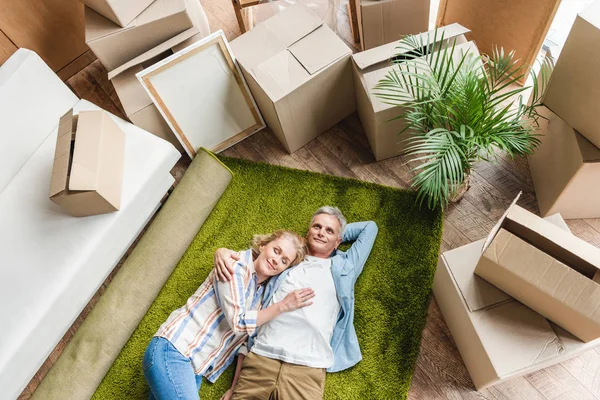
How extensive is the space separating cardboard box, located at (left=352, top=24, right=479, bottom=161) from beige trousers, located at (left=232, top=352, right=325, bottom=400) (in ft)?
3.35

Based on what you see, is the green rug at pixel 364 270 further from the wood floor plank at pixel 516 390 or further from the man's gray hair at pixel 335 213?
the wood floor plank at pixel 516 390

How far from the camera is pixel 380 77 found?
6.27 ft

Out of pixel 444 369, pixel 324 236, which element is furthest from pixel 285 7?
pixel 444 369

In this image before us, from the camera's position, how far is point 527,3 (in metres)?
1.93

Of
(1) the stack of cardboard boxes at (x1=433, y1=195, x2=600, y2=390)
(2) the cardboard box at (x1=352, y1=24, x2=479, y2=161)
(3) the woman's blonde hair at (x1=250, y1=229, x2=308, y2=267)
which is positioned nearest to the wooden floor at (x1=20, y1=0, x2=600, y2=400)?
(1) the stack of cardboard boxes at (x1=433, y1=195, x2=600, y2=390)

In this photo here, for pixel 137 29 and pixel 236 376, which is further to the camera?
pixel 137 29

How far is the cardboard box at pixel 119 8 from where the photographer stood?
1927 millimetres

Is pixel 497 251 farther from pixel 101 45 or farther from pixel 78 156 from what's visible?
pixel 101 45

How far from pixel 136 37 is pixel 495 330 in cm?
188

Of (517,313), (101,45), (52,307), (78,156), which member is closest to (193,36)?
(101,45)

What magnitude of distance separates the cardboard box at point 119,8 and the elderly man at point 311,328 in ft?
3.63

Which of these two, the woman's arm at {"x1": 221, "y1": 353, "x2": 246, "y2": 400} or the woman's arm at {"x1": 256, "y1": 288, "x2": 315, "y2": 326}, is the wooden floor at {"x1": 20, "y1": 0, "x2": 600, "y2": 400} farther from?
the woman's arm at {"x1": 221, "y1": 353, "x2": 246, "y2": 400}

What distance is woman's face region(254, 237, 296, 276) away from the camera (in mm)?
1789

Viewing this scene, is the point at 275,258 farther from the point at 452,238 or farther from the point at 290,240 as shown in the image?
the point at 452,238
